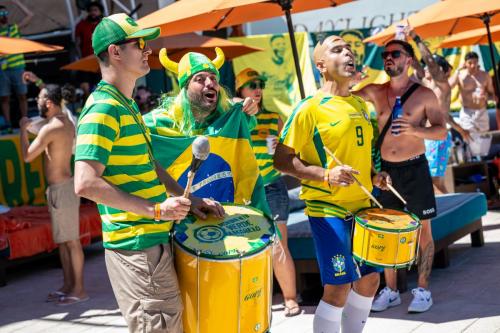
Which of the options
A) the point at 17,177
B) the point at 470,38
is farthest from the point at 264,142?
the point at 470,38

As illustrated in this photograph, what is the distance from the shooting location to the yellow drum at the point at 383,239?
4832 millimetres

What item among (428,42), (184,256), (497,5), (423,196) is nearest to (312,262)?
(423,196)

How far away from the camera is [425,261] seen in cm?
681

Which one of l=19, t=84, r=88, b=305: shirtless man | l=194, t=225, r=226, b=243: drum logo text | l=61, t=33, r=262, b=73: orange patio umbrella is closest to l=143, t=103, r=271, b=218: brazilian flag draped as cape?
l=194, t=225, r=226, b=243: drum logo text

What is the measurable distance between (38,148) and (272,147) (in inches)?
109

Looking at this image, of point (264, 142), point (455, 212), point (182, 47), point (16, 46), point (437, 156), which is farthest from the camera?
point (182, 47)

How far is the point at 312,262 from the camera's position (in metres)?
7.08

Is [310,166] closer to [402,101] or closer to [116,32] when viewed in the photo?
[116,32]

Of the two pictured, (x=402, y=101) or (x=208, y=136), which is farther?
(x=402, y=101)

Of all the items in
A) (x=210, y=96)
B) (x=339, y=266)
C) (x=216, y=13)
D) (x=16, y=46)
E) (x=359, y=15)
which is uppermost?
(x=359, y=15)

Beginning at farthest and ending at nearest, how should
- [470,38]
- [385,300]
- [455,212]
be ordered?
[470,38], [455,212], [385,300]

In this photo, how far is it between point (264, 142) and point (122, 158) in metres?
3.44

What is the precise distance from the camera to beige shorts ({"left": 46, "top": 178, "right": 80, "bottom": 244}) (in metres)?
8.10

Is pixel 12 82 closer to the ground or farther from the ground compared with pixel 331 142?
farther from the ground
